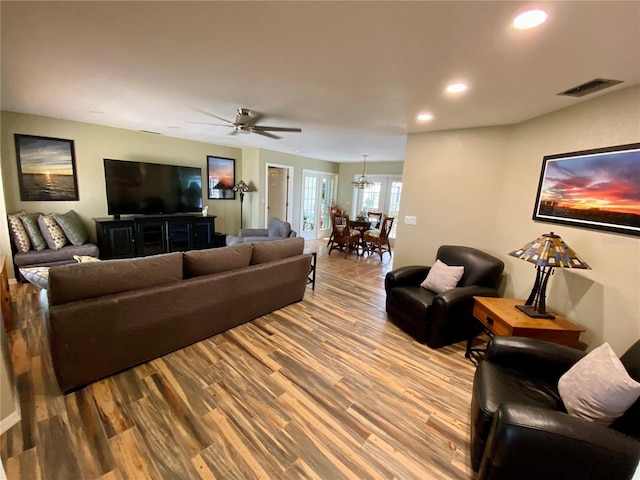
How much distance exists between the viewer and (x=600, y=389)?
1245mm

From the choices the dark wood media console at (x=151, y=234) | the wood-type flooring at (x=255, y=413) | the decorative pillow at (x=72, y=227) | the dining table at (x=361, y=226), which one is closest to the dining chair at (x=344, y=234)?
the dining table at (x=361, y=226)

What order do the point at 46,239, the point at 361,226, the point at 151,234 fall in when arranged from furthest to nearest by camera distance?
1. the point at 361,226
2. the point at 151,234
3. the point at 46,239

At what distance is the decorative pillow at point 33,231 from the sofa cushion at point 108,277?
2924mm

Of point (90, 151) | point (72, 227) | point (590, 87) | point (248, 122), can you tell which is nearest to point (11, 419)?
point (248, 122)

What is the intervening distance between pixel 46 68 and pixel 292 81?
211 cm

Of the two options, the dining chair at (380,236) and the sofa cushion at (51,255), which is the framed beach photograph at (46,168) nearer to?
the sofa cushion at (51,255)

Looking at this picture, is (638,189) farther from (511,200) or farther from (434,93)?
(434,93)

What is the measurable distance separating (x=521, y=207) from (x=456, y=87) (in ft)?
5.20

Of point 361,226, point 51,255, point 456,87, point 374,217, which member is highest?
point 456,87

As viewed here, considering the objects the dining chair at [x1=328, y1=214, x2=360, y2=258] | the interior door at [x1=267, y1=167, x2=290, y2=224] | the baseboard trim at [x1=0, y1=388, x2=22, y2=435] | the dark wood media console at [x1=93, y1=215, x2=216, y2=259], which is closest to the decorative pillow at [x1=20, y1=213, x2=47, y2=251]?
the dark wood media console at [x1=93, y1=215, x2=216, y2=259]

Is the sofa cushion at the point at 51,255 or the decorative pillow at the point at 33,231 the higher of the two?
the decorative pillow at the point at 33,231

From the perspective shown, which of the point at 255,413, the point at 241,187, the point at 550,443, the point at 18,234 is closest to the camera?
the point at 550,443

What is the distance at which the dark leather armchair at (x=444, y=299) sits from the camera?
2498mm

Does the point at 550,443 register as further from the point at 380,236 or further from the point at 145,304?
the point at 380,236
